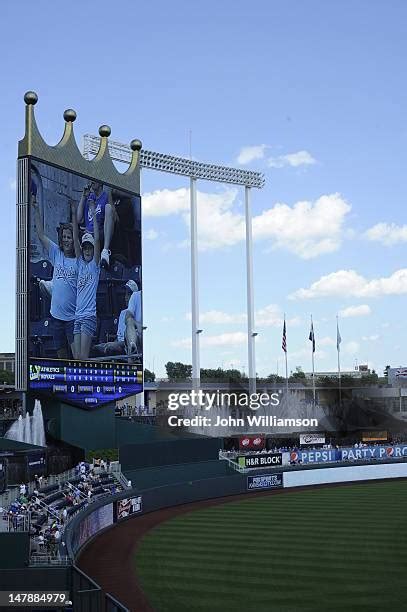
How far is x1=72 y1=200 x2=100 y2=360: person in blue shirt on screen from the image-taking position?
3856 cm

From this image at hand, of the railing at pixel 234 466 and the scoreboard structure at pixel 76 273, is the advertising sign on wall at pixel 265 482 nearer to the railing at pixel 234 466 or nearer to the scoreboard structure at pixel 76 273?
the railing at pixel 234 466

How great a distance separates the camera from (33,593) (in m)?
18.3

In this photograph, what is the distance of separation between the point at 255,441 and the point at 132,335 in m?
19.8

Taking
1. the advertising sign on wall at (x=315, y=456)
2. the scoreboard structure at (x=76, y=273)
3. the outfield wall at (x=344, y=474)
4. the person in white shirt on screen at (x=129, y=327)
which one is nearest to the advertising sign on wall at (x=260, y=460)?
the advertising sign on wall at (x=315, y=456)

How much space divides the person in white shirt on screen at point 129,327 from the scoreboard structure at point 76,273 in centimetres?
6

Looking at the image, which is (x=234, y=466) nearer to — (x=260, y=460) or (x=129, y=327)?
(x=260, y=460)

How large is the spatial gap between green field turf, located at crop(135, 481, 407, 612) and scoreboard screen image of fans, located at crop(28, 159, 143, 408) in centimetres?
867

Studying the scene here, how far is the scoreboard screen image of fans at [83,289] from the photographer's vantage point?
119 ft

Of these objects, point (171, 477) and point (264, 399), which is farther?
point (264, 399)

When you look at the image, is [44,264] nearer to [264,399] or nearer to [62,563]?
[62,563]

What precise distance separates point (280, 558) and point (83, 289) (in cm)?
1808

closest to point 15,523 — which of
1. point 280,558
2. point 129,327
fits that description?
point 280,558

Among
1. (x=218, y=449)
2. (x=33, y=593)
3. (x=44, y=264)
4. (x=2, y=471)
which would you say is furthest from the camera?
(x=218, y=449)

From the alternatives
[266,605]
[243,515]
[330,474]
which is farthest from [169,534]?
[330,474]
